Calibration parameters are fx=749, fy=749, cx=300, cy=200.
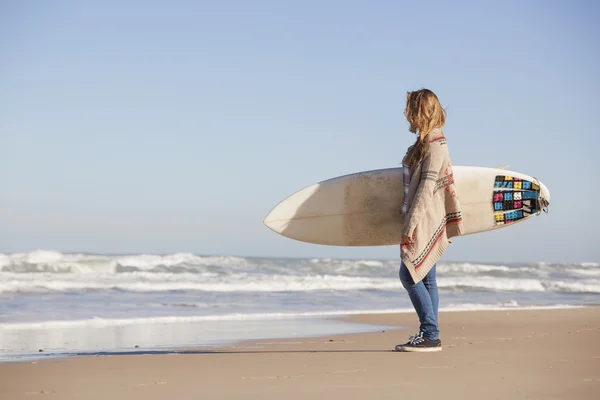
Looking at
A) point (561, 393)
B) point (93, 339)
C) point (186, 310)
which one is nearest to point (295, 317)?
point (186, 310)

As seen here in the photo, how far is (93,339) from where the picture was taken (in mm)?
5855

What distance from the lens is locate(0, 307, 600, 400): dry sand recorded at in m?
3.08

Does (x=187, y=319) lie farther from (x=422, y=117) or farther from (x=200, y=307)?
(x=422, y=117)

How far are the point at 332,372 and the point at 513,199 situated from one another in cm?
243

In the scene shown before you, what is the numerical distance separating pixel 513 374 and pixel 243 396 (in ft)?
4.23

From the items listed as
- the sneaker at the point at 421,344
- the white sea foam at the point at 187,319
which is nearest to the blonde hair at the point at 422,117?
the sneaker at the point at 421,344

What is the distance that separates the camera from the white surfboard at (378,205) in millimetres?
5254

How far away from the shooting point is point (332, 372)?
11.9 feet

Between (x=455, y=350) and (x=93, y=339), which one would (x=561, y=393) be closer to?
(x=455, y=350)

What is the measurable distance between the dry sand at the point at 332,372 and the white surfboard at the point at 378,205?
2.60 feet

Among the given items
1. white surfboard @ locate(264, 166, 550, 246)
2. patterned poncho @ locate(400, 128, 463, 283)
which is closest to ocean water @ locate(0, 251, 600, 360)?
white surfboard @ locate(264, 166, 550, 246)

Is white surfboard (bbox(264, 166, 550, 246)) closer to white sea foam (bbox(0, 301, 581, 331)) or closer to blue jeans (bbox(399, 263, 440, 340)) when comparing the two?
blue jeans (bbox(399, 263, 440, 340))

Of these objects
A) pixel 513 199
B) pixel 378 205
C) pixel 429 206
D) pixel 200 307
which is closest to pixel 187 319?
pixel 200 307

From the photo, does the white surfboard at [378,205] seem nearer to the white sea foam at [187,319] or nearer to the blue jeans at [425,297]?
the blue jeans at [425,297]
